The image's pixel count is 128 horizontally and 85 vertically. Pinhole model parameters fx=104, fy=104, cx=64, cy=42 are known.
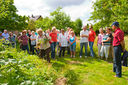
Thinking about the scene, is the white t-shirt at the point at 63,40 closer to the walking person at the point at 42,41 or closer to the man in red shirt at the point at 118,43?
the walking person at the point at 42,41

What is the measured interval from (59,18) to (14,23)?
1141cm

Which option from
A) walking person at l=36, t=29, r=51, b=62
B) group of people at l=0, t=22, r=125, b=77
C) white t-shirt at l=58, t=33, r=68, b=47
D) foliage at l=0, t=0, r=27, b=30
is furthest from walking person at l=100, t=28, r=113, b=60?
foliage at l=0, t=0, r=27, b=30

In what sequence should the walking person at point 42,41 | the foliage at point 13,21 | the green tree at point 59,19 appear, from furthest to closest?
the green tree at point 59,19, the foliage at point 13,21, the walking person at point 42,41

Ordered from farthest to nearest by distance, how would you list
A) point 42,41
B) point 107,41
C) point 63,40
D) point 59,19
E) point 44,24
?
point 44,24, point 59,19, point 63,40, point 107,41, point 42,41

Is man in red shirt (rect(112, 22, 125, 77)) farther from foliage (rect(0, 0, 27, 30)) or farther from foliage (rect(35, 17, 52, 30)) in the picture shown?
foliage (rect(35, 17, 52, 30))

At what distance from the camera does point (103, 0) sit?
23781 millimetres

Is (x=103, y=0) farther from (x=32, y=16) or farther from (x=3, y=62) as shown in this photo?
(x=32, y=16)

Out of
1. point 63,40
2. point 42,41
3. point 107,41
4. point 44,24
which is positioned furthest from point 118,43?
point 44,24

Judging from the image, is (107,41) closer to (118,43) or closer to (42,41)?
(118,43)

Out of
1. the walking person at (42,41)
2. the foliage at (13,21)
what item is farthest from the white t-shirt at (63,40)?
the foliage at (13,21)

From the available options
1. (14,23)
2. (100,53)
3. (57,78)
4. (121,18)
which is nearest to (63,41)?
(100,53)

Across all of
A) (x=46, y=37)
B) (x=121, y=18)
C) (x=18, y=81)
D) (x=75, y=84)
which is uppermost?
(x=121, y=18)

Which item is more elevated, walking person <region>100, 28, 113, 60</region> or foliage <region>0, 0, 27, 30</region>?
foliage <region>0, 0, 27, 30</region>

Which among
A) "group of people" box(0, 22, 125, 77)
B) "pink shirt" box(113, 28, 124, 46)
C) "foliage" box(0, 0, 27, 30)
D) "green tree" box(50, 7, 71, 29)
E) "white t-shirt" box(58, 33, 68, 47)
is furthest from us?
"green tree" box(50, 7, 71, 29)
